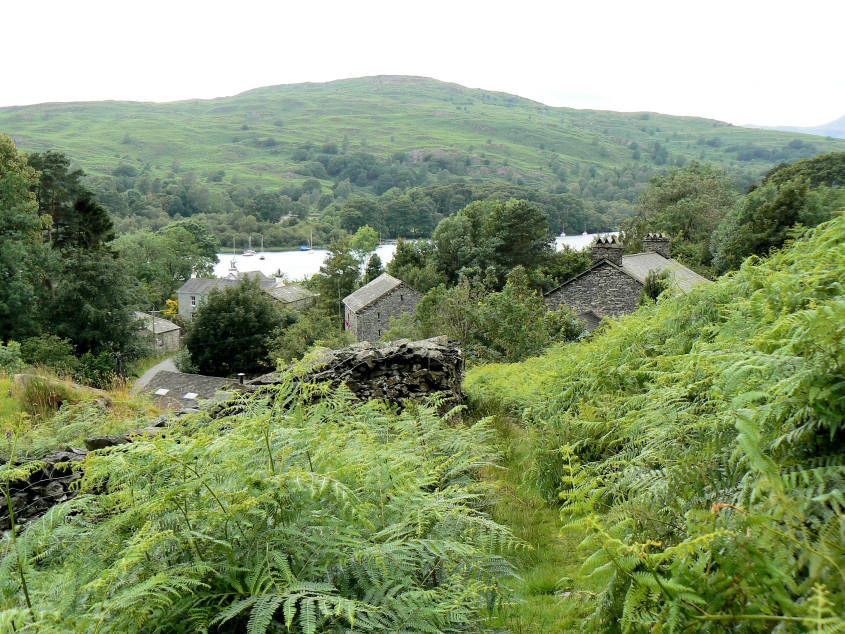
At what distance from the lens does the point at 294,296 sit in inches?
2630

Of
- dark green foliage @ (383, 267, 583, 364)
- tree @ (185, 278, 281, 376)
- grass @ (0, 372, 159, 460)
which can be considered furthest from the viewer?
tree @ (185, 278, 281, 376)

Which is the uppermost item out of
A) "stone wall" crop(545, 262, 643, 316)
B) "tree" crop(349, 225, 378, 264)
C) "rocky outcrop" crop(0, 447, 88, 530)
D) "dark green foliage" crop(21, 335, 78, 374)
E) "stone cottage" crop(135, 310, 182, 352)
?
"rocky outcrop" crop(0, 447, 88, 530)

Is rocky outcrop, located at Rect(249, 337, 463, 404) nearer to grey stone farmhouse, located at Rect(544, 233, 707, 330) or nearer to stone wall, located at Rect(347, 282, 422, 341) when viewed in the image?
grey stone farmhouse, located at Rect(544, 233, 707, 330)

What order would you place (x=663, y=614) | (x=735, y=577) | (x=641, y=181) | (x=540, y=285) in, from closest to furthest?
1. (x=735, y=577)
2. (x=663, y=614)
3. (x=540, y=285)
4. (x=641, y=181)

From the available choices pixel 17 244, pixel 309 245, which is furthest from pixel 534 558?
pixel 309 245

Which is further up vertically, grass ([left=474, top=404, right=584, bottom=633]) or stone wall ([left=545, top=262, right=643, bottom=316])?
grass ([left=474, top=404, right=584, bottom=633])

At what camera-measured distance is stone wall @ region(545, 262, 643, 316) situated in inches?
1181

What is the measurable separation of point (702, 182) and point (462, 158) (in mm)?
131906

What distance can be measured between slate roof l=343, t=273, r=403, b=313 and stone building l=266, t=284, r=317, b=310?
15292 mm

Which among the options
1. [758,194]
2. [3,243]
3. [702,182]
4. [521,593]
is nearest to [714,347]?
[521,593]

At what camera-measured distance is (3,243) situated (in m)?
34.3

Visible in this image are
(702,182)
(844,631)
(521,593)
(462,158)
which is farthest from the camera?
(462,158)

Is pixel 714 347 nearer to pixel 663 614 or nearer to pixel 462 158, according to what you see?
pixel 663 614

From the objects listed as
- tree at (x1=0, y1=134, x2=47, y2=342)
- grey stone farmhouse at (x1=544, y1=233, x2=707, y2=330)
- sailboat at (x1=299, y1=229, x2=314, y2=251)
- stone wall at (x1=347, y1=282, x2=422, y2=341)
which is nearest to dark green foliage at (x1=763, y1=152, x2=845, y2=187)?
grey stone farmhouse at (x1=544, y1=233, x2=707, y2=330)
